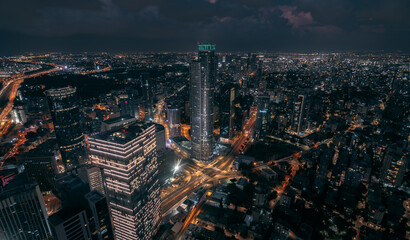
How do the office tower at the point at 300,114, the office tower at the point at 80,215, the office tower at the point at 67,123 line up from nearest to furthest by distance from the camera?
the office tower at the point at 80,215
the office tower at the point at 67,123
the office tower at the point at 300,114

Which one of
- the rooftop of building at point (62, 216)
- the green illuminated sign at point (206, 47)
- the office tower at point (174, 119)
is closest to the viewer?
the rooftop of building at point (62, 216)

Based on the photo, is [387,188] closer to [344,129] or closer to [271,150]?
[271,150]

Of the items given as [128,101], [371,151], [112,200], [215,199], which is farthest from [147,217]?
[371,151]

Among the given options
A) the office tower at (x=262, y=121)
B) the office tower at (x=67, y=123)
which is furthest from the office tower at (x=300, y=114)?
the office tower at (x=67, y=123)

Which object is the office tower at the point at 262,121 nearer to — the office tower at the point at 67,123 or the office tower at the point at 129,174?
the office tower at the point at 129,174

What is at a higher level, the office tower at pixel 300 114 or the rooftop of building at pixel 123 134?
the rooftop of building at pixel 123 134
